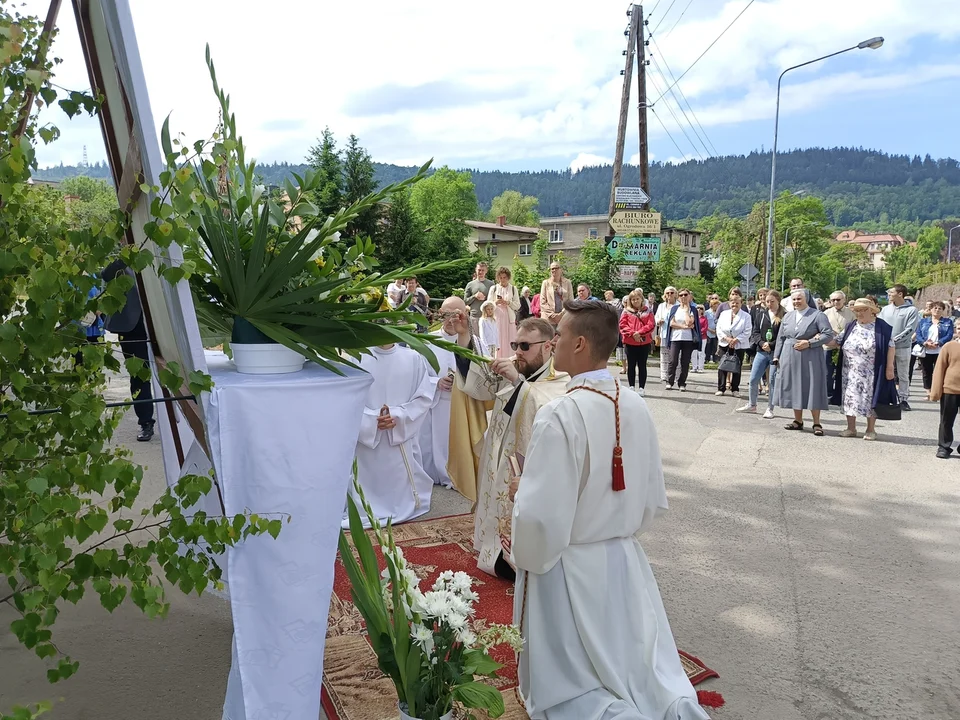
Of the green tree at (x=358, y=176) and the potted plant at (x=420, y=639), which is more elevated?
the green tree at (x=358, y=176)

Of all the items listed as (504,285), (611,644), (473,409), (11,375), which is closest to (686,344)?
(504,285)

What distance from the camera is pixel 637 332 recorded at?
12.4 meters

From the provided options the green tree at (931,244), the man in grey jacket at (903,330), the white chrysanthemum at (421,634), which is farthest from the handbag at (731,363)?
the green tree at (931,244)

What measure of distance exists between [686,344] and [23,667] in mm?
11706

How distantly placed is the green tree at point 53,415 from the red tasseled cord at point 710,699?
2.57 m

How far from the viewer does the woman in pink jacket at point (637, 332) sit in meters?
12.4

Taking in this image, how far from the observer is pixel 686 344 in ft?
44.5

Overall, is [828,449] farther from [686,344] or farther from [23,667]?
[23,667]

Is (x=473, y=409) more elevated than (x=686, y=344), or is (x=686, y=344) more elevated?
(x=473, y=409)

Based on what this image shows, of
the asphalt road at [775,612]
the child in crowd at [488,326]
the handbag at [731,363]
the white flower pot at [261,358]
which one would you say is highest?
the white flower pot at [261,358]

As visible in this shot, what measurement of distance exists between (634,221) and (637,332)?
7362 millimetres

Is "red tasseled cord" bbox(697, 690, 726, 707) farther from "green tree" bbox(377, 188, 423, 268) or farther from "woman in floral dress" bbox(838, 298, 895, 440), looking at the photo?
"green tree" bbox(377, 188, 423, 268)

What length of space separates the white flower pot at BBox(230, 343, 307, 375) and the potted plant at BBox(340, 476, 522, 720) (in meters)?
0.59

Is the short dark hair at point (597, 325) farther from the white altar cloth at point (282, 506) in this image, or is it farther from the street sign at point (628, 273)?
the street sign at point (628, 273)
